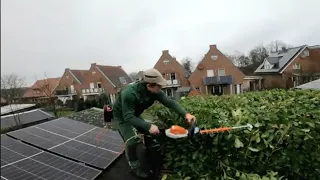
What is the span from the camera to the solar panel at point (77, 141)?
311 cm

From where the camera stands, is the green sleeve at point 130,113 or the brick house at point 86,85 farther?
the brick house at point 86,85

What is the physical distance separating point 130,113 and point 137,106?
179 millimetres

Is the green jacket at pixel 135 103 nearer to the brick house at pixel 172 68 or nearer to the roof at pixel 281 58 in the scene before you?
the roof at pixel 281 58

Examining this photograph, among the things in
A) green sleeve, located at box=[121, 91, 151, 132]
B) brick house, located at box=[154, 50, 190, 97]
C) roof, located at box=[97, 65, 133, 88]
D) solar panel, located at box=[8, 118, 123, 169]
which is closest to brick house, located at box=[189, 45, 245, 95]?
brick house, located at box=[154, 50, 190, 97]

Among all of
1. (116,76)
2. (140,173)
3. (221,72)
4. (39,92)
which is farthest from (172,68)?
(140,173)

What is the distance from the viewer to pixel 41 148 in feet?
10.7

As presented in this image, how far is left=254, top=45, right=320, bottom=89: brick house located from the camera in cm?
773

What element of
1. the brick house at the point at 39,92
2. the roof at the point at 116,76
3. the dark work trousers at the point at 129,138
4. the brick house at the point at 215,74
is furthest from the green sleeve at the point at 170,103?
the brick house at the point at 215,74

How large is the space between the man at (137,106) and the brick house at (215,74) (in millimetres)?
19767

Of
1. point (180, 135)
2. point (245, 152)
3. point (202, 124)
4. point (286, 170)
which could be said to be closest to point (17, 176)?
point (180, 135)

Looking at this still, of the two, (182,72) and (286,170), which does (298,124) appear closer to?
(286,170)

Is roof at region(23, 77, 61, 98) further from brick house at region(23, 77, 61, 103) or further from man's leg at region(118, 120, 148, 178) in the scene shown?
man's leg at region(118, 120, 148, 178)

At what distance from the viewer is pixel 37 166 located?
8.91ft

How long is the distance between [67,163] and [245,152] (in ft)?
6.63
